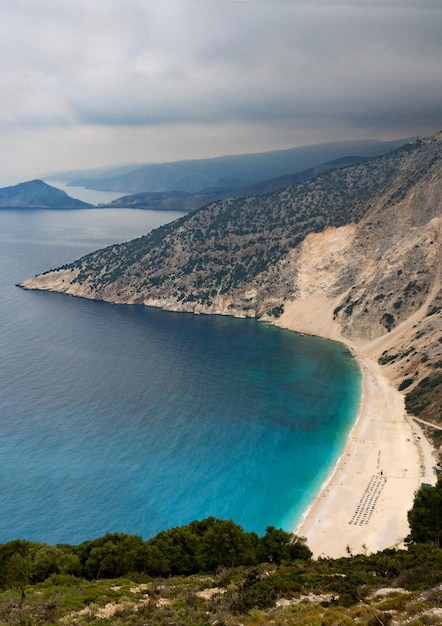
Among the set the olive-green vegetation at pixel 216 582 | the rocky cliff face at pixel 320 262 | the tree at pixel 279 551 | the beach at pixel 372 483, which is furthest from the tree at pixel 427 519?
the rocky cliff face at pixel 320 262

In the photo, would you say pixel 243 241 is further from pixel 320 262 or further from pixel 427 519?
pixel 427 519

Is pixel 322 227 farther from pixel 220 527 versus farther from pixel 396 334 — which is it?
pixel 220 527

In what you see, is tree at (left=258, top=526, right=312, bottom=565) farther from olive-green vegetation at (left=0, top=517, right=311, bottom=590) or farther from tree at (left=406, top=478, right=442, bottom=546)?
tree at (left=406, top=478, right=442, bottom=546)

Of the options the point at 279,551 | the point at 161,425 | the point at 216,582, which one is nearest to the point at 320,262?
the point at 161,425

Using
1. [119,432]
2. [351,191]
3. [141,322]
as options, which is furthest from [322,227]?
[119,432]

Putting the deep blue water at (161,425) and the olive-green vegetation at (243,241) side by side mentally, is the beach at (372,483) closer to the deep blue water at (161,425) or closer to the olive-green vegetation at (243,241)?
the deep blue water at (161,425)

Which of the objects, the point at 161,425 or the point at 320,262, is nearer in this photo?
the point at 161,425
